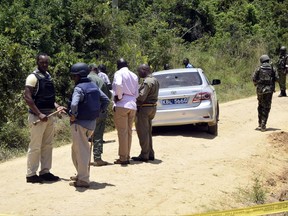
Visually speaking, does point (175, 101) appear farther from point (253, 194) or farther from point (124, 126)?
point (253, 194)

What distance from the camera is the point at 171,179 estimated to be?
8.41m

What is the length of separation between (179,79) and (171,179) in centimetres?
437

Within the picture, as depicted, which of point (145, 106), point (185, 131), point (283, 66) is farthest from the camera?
point (283, 66)

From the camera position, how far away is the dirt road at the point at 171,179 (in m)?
6.97

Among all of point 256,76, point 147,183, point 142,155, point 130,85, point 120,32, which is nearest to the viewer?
point 147,183

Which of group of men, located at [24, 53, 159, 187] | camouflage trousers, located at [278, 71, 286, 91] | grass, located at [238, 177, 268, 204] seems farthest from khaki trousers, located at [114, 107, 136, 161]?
camouflage trousers, located at [278, 71, 286, 91]

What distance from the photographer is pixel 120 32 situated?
56.8 feet

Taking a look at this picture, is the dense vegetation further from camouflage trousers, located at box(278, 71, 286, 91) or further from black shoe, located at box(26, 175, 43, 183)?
black shoe, located at box(26, 175, 43, 183)

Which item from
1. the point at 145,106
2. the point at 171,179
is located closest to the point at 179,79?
the point at 145,106

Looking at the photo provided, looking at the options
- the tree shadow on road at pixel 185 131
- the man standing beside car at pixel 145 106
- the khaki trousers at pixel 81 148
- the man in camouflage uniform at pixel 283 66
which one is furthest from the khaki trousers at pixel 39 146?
the man in camouflage uniform at pixel 283 66

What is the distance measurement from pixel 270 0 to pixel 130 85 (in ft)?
88.0

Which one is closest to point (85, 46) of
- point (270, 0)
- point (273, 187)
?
point (273, 187)

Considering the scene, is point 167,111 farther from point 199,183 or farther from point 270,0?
point 270,0

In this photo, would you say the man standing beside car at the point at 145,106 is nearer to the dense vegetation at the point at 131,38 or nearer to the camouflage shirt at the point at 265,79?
the dense vegetation at the point at 131,38
